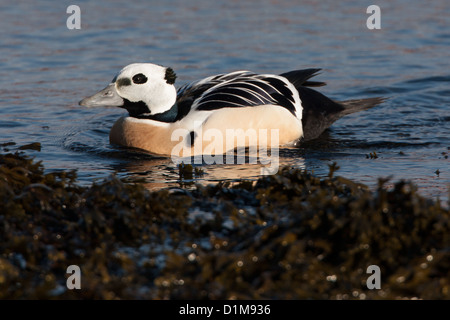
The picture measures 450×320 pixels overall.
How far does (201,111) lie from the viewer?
789cm

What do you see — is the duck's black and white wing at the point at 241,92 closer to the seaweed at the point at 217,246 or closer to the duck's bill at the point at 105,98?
the duck's bill at the point at 105,98

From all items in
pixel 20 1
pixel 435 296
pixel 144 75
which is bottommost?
pixel 435 296

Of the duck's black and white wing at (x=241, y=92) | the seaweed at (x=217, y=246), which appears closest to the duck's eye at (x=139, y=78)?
the duck's black and white wing at (x=241, y=92)

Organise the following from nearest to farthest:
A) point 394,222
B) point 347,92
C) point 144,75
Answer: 1. point 394,222
2. point 144,75
3. point 347,92

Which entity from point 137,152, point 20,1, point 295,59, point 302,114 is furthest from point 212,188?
point 20,1

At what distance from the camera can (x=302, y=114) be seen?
862 centimetres

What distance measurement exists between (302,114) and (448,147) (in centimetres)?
169

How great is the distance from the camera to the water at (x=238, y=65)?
24.9ft

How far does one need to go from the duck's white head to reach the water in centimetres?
55

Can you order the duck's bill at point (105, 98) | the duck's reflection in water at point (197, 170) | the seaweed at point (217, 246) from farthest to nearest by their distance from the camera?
the duck's bill at point (105, 98), the duck's reflection in water at point (197, 170), the seaweed at point (217, 246)

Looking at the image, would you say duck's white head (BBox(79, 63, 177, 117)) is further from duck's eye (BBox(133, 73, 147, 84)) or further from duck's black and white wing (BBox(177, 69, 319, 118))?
duck's black and white wing (BBox(177, 69, 319, 118))

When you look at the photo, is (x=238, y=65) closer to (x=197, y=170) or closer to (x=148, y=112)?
(x=148, y=112)

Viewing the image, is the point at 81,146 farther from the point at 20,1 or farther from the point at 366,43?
the point at 20,1

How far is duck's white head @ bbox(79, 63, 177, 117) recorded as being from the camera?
25.6 feet
